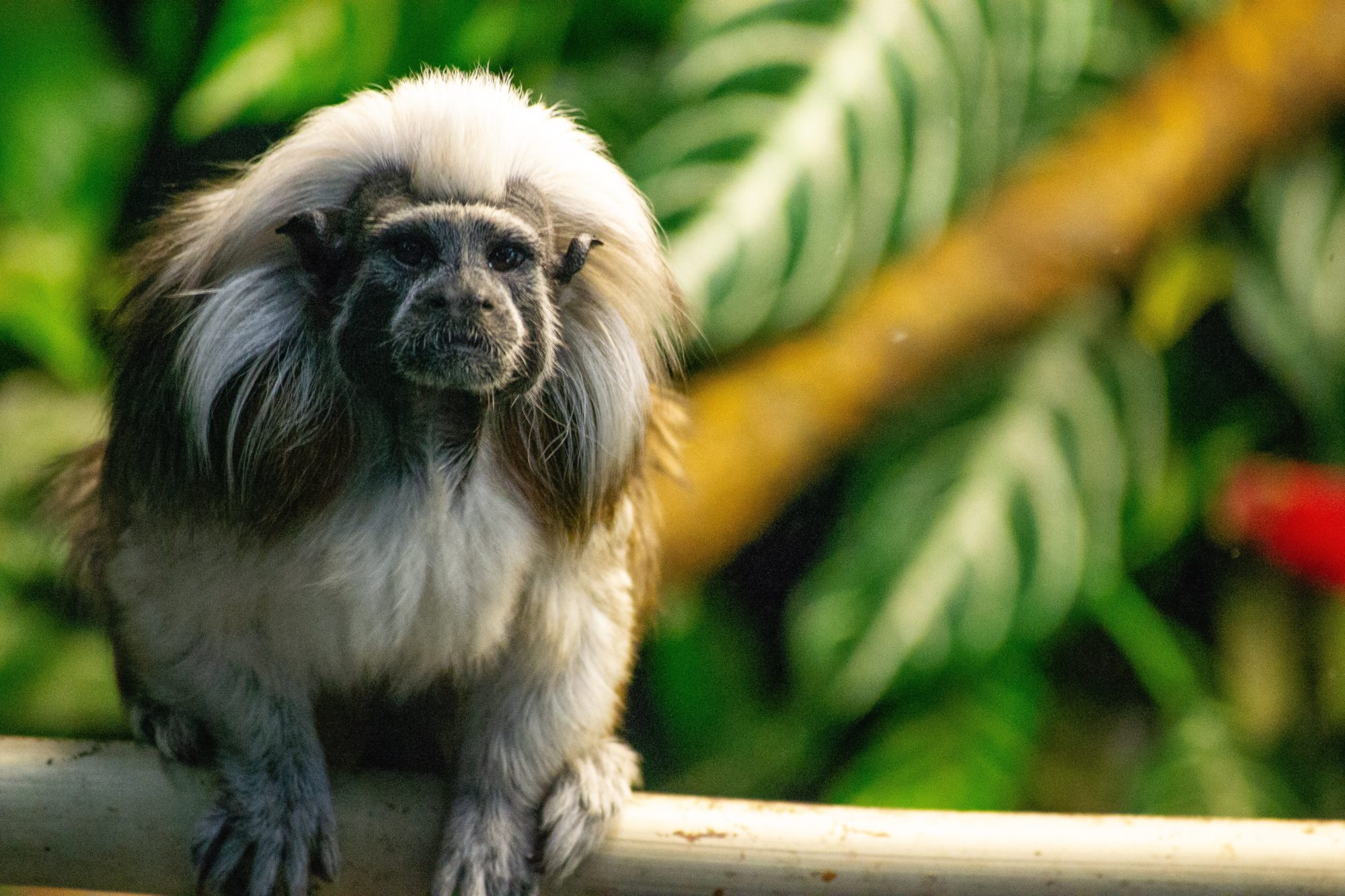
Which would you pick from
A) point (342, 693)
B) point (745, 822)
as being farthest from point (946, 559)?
point (342, 693)

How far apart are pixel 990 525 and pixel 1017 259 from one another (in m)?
0.59

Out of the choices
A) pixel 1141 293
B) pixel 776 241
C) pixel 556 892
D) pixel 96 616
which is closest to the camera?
pixel 556 892

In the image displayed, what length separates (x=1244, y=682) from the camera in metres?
3.02

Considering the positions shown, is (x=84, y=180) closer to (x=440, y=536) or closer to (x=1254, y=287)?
(x=440, y=536)

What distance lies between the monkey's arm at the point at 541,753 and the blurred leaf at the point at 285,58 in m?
1.18

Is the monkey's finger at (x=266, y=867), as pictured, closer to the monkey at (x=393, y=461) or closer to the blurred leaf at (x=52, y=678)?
the monkey at (x=393, y=461)

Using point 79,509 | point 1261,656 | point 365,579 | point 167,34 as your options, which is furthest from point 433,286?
point 1261,656

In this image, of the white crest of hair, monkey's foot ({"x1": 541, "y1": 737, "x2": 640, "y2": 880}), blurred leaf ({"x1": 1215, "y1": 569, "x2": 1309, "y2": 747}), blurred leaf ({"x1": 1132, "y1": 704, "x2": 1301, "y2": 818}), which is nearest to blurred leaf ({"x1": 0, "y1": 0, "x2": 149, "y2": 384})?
the white crest of hair

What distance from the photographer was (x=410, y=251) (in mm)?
1349

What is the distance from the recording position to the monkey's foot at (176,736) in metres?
1.57

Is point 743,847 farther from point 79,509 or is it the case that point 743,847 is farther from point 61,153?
point 61,153

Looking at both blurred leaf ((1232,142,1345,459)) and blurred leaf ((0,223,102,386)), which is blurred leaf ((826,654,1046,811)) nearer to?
blurred leaf ((1232,142,1345,459))

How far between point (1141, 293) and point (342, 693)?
214 centimetres

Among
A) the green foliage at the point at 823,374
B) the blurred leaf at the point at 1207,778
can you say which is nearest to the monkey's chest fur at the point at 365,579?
the green foliage at the point at 823,374
